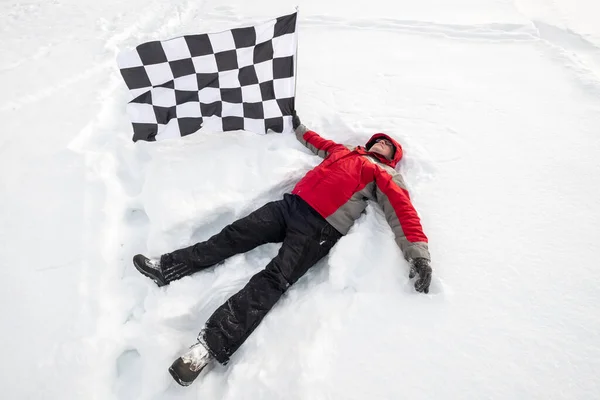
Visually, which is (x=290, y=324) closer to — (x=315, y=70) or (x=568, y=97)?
(x=315, y=70)

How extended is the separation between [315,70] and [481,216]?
93.9 inches

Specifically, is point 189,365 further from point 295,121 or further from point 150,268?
point 295,121

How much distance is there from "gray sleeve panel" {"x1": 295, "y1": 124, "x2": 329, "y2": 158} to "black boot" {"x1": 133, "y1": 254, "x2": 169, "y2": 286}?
1.38m

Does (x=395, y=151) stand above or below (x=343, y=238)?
above

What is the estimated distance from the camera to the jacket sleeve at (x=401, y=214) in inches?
75.5

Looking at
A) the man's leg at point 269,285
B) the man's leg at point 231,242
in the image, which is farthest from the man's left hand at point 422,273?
the man's leg at point 231,242

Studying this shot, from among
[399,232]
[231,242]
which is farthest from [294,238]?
[399,232]

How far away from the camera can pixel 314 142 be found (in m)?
2.68

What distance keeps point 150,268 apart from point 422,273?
156 centimetres

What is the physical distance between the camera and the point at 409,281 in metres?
1.89

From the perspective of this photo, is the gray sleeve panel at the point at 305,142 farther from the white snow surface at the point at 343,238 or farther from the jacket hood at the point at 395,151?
the jacket hood at the point at 395,151

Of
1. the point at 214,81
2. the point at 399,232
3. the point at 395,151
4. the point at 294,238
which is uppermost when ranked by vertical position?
the point at 214,81

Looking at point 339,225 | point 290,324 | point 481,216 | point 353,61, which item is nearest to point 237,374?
point 290,324

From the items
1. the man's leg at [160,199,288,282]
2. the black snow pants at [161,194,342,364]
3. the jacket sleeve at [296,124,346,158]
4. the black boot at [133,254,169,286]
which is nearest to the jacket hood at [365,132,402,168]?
the jacket sleeve at [296,124,346,158]
